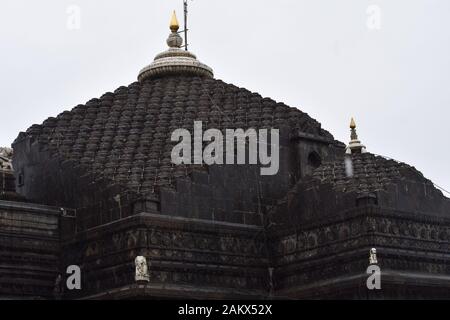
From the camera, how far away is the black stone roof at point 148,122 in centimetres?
4297

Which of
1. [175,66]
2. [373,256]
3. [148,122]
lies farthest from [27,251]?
[373,256]

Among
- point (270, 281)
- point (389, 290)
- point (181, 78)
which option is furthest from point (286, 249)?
point (181, 78)

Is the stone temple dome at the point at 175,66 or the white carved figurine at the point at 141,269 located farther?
the stone temple dome at the point at 175,66

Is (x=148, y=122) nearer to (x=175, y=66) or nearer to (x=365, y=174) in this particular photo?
(x=175, y=66)

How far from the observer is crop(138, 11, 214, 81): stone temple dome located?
49562 millimetres

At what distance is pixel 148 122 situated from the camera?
4547 cm

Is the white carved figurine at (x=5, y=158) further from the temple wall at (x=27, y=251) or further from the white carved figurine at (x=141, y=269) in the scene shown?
the white carved figurine at (x=141, y=269)

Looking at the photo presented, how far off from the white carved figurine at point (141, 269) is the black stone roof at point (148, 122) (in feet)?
11.5

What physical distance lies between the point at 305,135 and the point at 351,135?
81.6 inches

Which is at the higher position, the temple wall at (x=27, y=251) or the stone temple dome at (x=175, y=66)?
the stone temple dome at (x=175, y=66)

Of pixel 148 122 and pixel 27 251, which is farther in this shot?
pixel 148 122

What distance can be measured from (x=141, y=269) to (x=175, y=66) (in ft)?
42.1

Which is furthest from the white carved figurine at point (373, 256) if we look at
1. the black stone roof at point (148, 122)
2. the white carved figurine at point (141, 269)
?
the black stone roof at point (148, 122)
